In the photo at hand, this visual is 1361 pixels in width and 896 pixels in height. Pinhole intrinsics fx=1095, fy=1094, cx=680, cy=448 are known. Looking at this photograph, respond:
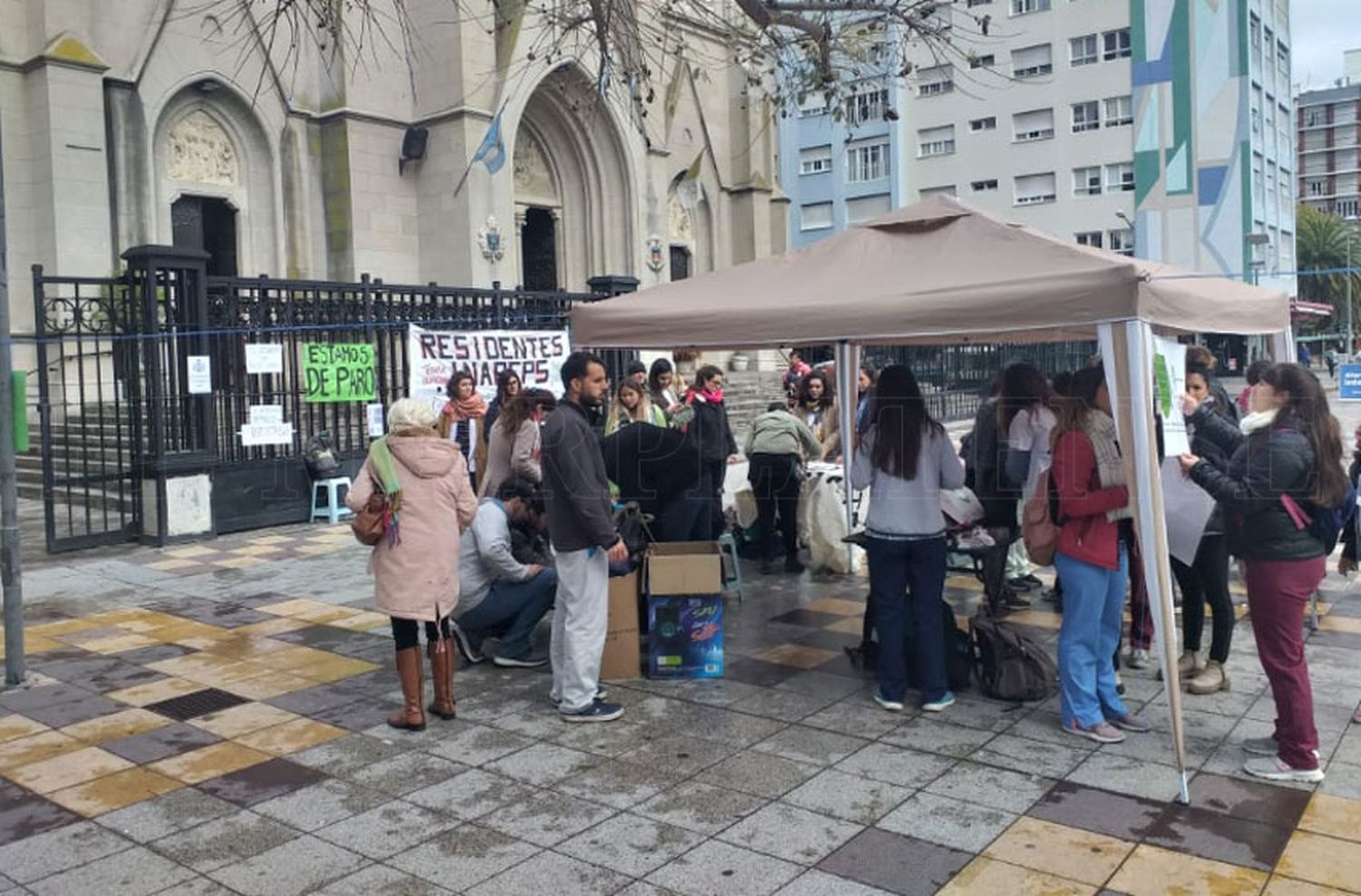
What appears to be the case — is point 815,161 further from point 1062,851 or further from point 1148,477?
point 1062,851

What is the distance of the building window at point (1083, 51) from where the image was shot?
47688 mm

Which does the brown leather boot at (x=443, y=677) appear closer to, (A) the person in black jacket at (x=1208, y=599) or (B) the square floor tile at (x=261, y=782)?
(B) the square floor tile at (x=261, y=782)

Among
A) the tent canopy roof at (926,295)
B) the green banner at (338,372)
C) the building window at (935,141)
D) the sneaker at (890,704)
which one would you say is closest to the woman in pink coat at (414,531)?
the tent canopy roof at (926,295)

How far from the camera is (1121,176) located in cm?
4772

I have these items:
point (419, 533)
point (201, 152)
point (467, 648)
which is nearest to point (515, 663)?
point (467, 648)

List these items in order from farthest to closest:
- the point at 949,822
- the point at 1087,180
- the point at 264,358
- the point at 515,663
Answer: the point at 1087,180 < the point at 264,358 < the point at 515,663 < the point at 949,822

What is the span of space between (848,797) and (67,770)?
11.7ft

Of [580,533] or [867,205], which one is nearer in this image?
[580,533]

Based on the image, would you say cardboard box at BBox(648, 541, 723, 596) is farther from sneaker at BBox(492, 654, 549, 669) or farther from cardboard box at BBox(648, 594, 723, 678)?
sneaker at BBox(492, 654, 549, 669)

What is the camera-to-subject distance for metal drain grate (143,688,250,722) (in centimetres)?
588

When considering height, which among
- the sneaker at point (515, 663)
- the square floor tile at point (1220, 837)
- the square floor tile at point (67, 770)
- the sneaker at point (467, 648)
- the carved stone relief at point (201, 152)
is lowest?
the square floor tile at point (1220, 837)

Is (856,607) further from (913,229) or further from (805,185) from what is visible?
(805,185)

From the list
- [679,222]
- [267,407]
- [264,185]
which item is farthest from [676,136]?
[267,407]

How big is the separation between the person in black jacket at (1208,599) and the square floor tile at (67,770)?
538 cm
